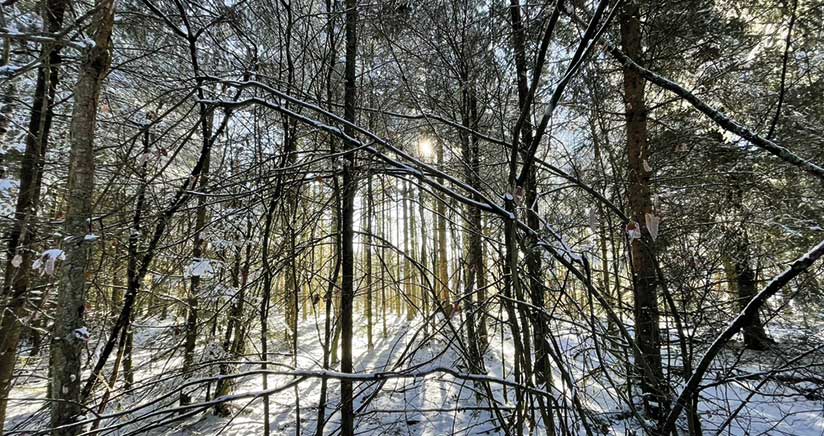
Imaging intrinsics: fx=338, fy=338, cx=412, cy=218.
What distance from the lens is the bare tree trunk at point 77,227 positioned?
4.50 feet

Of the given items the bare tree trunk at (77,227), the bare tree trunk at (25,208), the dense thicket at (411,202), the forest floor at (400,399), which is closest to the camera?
the dense thicket at (411,202)

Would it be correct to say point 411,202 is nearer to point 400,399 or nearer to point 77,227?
point 77,227

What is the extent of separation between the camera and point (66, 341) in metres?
1.38

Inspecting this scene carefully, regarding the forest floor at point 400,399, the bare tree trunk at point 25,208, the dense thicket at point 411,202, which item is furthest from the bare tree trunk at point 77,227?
the bare tree trunk at point 25,208

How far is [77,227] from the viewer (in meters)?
1.44

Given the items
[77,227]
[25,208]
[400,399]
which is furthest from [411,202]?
[400,399]

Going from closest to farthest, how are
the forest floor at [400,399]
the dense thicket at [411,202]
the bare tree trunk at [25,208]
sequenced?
the dense thicket at [411,202], the forest floor at [400,399], the bare tree trunk at [25,208]

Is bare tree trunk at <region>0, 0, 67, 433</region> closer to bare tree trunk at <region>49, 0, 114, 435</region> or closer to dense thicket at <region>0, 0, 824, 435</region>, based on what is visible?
dense thicket at <region>0, 0, 824, 435</region>

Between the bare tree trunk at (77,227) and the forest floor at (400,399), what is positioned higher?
the bare tree trunk at (77,227)

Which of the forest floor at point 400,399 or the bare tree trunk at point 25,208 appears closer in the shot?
the forest floor at point 400,399

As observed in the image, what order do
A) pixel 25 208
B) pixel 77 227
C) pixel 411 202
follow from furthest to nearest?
pixel 411 202 < pixel 25 208 < pixel 77 227

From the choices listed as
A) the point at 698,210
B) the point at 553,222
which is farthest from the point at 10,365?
the point at 698,210

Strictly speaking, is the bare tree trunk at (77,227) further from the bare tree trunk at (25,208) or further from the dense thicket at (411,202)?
the bare tree trunk at (25,208)

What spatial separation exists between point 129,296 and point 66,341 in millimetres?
791
